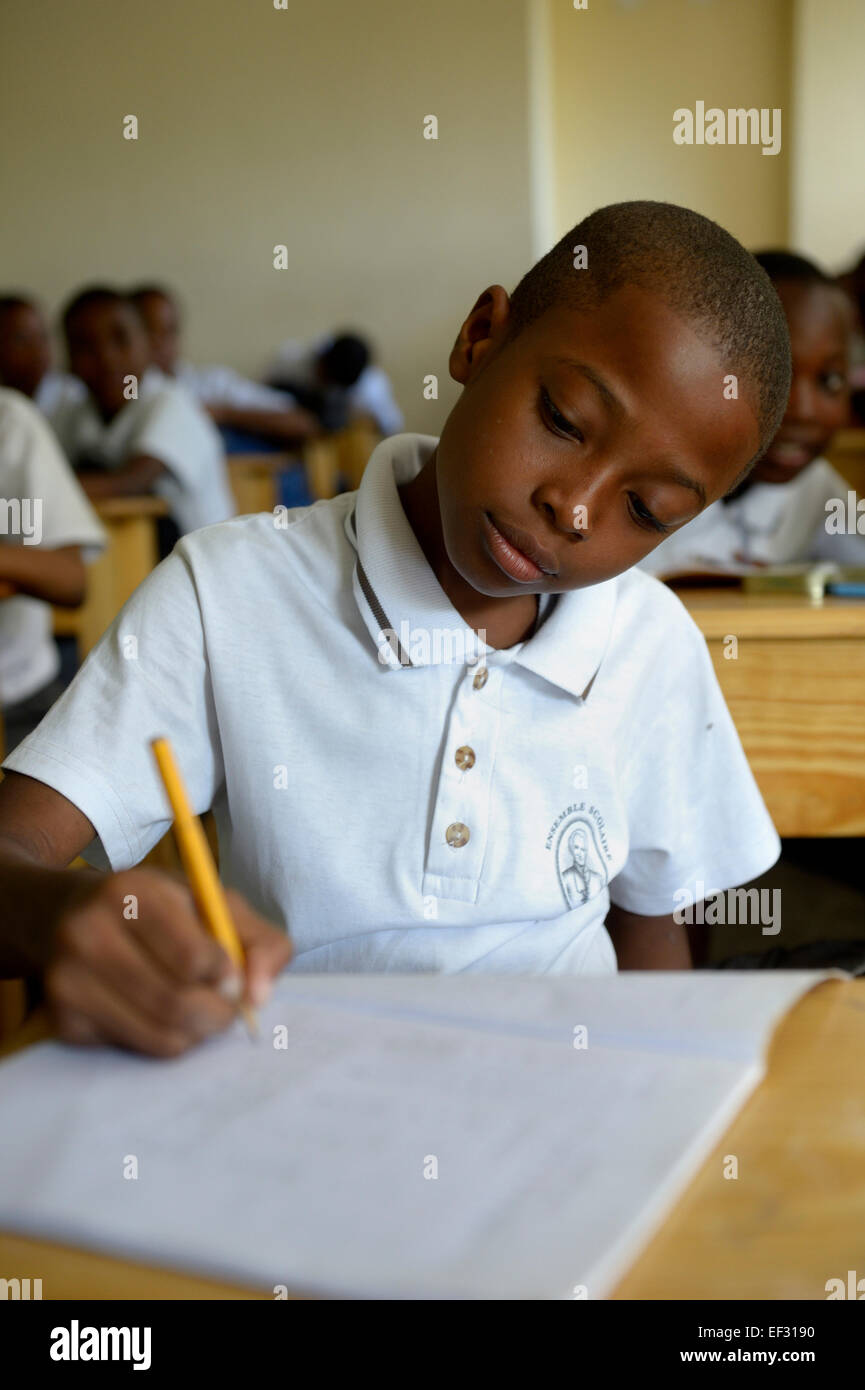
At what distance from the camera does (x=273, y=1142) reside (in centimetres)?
49

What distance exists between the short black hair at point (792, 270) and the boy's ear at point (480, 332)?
1.09 metres

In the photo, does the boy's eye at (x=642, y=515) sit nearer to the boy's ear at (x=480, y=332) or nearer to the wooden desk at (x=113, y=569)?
the boy's ear at (x=480, y=332)

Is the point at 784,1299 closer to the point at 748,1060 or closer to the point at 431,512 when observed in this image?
the point at 748,1060

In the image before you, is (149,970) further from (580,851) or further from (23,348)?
(23,348)

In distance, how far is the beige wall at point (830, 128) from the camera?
6348mm

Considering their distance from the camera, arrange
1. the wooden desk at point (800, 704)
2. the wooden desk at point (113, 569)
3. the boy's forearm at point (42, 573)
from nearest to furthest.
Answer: the wooden desk at point (800, 704)
the boy's forearm at point (42, 573)
the wooden desk at point (113, 569)

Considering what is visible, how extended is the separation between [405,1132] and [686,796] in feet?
1.79

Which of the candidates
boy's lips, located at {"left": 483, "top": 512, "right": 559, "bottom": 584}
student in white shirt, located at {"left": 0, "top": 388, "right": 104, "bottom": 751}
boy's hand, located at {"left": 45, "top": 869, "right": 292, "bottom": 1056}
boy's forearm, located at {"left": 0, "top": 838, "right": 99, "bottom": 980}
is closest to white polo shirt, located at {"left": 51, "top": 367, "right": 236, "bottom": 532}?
student in white shirt, located at {"left": 0, "top": 388, "right": 104, "bottom": 751}

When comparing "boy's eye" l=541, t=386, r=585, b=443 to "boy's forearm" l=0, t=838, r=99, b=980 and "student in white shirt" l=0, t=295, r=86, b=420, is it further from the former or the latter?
"student in white shirt" l=0, t=295, r=86, b=420

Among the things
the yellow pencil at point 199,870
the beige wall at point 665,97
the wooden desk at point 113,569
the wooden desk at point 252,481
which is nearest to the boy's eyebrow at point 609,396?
the yellow pencil at point 199,870

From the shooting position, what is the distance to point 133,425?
13.1 feet

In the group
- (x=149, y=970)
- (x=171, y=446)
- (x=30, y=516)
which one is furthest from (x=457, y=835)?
(x=171, y=446)

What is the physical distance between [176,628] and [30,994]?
82 cm

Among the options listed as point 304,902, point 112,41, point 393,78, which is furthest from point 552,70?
point 304,902
